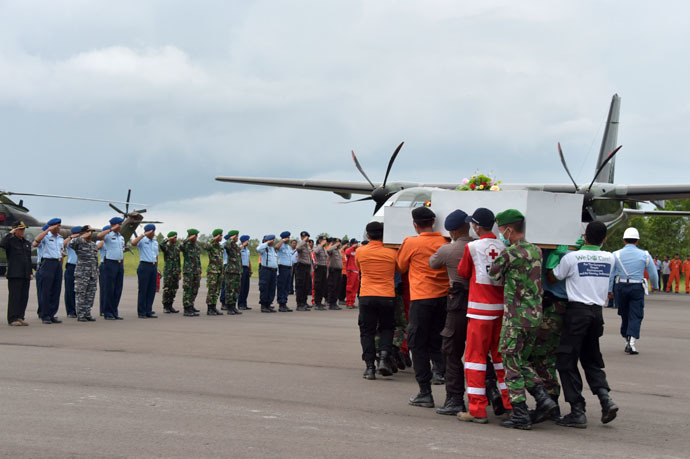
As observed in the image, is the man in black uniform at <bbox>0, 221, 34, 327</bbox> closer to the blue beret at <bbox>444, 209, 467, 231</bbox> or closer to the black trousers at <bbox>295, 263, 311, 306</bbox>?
the black trousers at <bbox>295, 263, 311, 306</bbox>

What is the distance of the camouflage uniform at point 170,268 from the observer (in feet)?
54.9

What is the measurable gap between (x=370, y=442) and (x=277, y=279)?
46.4 ft

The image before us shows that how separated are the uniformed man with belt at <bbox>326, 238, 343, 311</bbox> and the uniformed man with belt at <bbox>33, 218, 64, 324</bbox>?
8377 mm

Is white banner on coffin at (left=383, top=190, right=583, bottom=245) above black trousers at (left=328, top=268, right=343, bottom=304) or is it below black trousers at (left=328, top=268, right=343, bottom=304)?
above

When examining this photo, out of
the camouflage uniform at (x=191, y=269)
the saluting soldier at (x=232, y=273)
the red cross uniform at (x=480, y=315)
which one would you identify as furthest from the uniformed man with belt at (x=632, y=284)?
the camouflage uniform at (x=191, y=269)

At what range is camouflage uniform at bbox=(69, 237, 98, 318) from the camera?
1425 cm

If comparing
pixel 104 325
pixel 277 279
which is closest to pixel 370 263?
pixel 104 325

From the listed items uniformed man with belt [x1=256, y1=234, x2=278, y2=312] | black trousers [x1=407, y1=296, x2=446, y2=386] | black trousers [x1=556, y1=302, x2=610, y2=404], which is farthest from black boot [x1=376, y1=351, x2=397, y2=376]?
uniformed man with belt [x1=256, y1=234, x2=278, y2=312]

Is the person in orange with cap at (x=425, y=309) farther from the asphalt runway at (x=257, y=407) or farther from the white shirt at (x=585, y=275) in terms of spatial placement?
the white shirt at (x=585, y=275)


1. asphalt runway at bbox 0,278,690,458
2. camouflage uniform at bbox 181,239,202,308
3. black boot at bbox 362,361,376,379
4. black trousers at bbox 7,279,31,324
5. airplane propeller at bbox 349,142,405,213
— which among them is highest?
airplane propeller at bbox 349,142,405,213

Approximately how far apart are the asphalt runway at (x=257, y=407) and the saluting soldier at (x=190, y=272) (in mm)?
4987

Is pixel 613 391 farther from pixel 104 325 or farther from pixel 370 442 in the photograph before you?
pixel 104 325

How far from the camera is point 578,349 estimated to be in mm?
6156

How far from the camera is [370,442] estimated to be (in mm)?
5094
